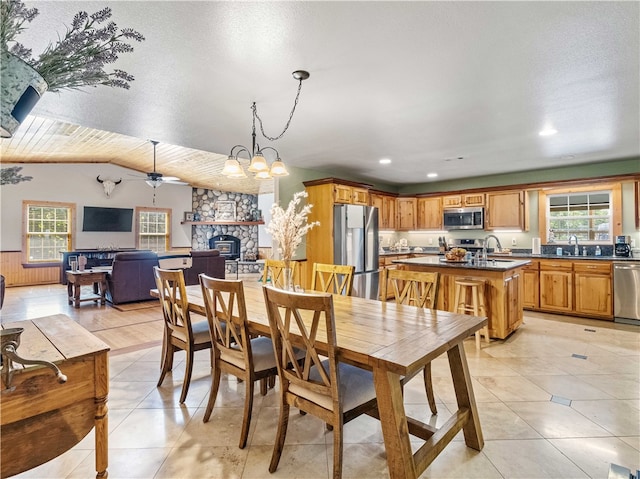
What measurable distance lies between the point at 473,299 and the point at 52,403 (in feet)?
11.9

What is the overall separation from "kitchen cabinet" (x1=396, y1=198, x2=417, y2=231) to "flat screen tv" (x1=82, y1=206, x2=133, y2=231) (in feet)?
25.1

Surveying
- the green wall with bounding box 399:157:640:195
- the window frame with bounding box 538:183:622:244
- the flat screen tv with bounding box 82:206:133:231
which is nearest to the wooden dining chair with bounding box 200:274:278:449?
the window frame with bounding box 538:183:622:244

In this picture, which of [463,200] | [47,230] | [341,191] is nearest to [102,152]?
[47,230]

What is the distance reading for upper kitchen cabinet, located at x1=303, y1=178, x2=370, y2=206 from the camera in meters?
5.03

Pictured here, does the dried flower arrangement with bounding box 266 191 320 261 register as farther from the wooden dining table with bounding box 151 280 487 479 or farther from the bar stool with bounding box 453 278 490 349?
the bar stool with bounding box 453 278 490 349

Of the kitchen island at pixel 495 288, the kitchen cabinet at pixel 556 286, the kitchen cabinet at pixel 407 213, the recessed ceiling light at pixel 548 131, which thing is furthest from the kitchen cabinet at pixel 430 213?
the recessed ceiling light at pixel 548 131

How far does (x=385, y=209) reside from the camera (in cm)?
670

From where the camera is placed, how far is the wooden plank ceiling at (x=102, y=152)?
5594mm

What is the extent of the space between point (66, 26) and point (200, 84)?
0.82 meters

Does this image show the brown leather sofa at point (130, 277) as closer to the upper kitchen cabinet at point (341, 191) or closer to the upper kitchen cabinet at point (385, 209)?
the upper kitchen cabinet at point (341, 191)

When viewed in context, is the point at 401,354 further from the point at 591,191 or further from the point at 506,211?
the point at 591,191

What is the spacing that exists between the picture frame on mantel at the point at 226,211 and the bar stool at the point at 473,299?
894cm

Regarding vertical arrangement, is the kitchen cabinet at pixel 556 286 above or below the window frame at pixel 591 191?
below

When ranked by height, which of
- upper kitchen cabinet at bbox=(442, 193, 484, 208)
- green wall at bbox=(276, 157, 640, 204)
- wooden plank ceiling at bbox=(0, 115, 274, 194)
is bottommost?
upper kitchen cabinet at bbox=(442, 193, 484, 208)
